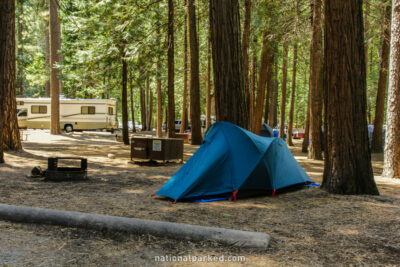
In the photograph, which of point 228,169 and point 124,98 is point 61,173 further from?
point 124,98

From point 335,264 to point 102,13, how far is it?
13196 mm

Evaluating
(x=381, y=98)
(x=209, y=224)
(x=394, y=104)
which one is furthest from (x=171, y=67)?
(x=209, y=224)

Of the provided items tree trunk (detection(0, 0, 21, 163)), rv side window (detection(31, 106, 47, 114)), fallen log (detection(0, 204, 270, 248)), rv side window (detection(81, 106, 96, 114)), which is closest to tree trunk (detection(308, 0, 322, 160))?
tree trunk (detection(0, 0, 21, 163))

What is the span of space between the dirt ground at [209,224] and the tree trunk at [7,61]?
4.61m

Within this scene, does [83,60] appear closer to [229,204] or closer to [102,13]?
[102,13]

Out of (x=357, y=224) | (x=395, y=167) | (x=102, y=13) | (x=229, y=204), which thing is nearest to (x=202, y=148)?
(x=229, y=204)

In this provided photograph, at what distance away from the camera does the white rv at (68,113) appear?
3048cm

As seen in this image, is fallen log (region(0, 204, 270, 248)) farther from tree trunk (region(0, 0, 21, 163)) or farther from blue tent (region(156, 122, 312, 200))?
tree trunk (region(0, 0, 21, 163))

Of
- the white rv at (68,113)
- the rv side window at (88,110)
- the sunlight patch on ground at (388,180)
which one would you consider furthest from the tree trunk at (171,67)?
the rv side window at (88,110)

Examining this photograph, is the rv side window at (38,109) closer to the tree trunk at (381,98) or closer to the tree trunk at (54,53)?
the tree trunk at (54,53)

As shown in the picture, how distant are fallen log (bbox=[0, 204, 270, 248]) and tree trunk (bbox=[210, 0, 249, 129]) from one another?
4.11 meters

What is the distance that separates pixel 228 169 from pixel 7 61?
831 cm

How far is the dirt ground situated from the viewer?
11.4 feet

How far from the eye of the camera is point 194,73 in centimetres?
1848
